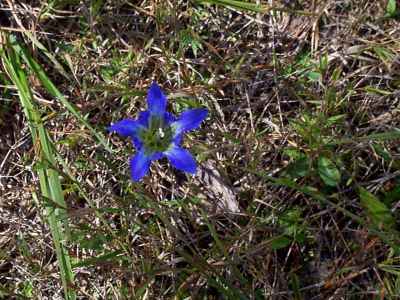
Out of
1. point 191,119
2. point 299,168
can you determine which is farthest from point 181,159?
point 299,168

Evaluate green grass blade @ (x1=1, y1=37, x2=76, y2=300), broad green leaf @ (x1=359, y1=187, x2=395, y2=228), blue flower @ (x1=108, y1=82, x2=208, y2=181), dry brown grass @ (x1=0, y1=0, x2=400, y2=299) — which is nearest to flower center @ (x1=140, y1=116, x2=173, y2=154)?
blue flower @ (x1=108, y1=82, x2=208, y2=181)

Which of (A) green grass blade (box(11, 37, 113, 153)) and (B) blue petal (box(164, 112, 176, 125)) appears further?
(A) green grass blade (box(11, 37, 113, 153))

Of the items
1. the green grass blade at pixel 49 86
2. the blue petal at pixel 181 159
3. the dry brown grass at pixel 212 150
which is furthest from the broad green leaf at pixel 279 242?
the green grass blade at pixel 49 86

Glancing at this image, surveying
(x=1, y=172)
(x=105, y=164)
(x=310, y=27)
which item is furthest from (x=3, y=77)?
(x=310, y=27)

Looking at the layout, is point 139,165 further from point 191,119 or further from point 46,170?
point 46,170

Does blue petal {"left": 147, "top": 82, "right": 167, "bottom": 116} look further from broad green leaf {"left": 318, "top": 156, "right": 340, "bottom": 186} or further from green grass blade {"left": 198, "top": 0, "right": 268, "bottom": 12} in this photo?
broad green leaf {"left": 318, "top": 156, "right": 340, "bottom": 186}

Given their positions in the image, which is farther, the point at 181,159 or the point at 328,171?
the point at 328,171

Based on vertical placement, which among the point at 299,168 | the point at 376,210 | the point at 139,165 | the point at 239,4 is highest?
the point at 239,4
